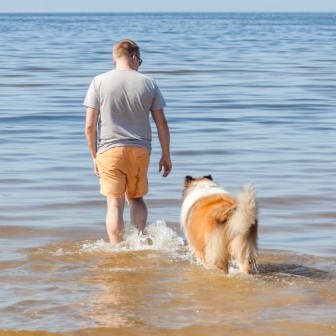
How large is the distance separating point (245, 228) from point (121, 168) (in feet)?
5.13

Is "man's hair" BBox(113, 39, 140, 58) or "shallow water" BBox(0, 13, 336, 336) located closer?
"shallow water" BBox(0, 13, 336, 336)

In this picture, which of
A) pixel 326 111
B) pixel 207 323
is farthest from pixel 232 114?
pixel 207 323

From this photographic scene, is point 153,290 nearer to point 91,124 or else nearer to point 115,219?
point 115,219

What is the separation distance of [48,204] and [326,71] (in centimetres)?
2251

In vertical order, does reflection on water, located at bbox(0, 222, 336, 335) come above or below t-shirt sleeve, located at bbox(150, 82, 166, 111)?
below

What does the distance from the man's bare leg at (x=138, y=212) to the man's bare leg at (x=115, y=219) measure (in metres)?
0.15

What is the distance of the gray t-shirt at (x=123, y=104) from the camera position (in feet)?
26.0

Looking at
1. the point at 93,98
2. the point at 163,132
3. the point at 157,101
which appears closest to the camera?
the point at 93,98

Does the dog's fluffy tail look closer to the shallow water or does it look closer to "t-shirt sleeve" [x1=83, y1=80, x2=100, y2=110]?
the shallow water

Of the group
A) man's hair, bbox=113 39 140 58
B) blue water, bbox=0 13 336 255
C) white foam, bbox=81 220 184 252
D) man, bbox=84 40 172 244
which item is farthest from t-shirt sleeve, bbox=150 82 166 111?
blue water, bbox=0 13 336 255

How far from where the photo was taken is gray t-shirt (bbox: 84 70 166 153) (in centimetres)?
792

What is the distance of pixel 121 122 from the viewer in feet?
26.3

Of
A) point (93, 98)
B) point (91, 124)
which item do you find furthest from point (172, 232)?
point (93, 98)

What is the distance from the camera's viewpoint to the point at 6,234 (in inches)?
357
